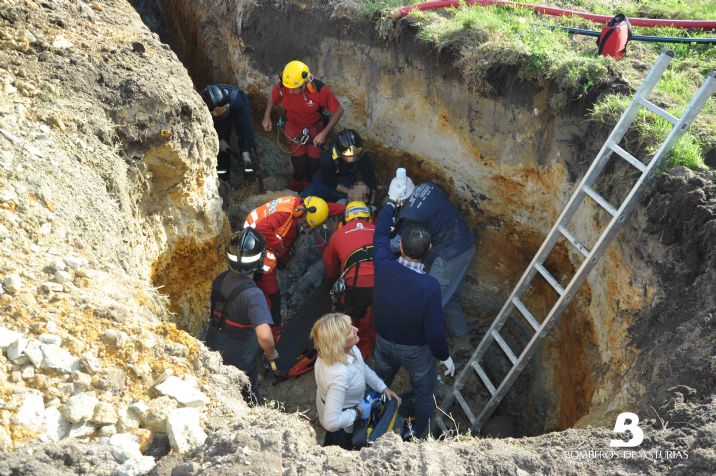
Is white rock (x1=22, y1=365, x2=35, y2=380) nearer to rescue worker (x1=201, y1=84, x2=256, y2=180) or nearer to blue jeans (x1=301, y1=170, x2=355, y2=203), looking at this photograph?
blue jeans (x1=301, y1=170, x2=355, y2=203)

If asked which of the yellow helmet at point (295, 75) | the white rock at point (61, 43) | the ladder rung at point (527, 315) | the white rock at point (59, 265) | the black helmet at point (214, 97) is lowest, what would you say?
the white rock at point (59, 265)

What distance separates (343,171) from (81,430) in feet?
15.6

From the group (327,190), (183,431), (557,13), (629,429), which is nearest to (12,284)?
(183,431)

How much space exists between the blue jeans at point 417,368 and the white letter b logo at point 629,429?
182 cm

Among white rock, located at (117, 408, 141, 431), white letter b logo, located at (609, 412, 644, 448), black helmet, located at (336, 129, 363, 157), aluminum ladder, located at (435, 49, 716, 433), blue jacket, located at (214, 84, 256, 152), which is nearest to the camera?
white rock, located at (117, 408, 141, 431)

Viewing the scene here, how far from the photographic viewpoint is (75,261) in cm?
385

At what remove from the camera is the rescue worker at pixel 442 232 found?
633cm

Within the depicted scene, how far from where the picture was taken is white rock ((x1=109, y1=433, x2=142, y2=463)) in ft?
9.61

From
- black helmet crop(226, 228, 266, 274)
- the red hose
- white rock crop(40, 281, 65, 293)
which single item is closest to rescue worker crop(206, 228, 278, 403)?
black helmet crop(226, 228, 266, 274)

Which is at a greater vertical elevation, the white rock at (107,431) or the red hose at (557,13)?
the red hose at (557,13)

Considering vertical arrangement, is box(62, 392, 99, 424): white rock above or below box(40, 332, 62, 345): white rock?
below

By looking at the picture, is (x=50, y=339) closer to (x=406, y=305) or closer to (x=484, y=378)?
(x=406, y=305)

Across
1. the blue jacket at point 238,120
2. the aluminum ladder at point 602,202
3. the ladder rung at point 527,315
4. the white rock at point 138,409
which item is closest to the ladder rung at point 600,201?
the aluminum ladder at point 602,202

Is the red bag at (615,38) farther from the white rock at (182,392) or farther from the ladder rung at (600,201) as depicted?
the white rock at (182,392)
